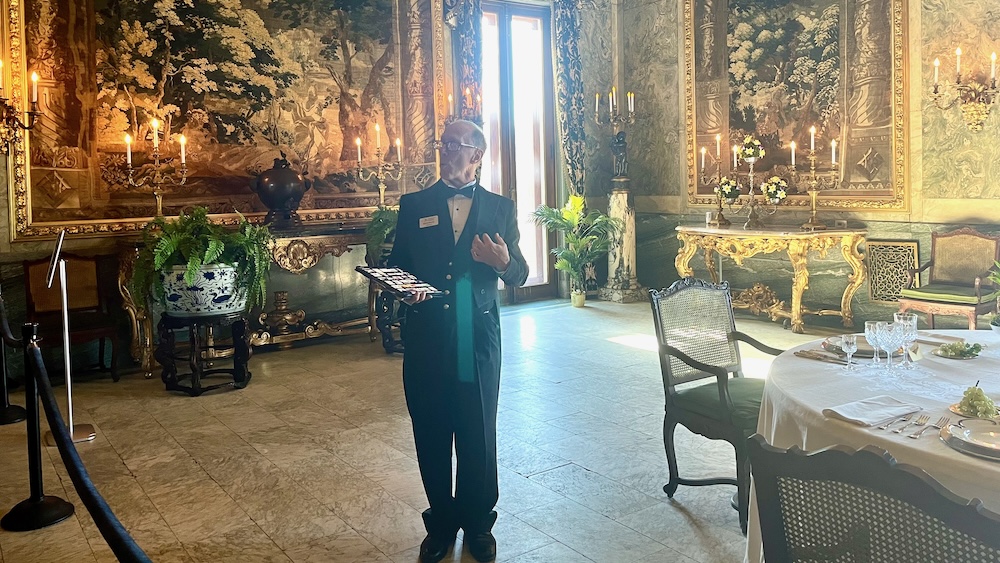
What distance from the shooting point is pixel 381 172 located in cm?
840

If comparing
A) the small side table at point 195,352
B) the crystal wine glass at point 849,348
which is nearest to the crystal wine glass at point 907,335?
the crystal wine glass at point 849,348

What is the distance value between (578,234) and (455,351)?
6.73 m

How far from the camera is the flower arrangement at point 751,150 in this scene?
8.25m

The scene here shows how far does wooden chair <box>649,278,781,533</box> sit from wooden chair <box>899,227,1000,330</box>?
346cm

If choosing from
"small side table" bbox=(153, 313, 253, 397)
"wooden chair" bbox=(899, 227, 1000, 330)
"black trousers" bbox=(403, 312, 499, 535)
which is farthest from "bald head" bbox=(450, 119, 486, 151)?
"wooden chair" bbox=(899, 227, 1000, 330)

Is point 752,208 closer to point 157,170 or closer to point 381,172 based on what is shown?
point 381,172

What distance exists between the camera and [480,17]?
9.19 metres

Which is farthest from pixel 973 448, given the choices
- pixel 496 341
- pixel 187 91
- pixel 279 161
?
pixel 187 91

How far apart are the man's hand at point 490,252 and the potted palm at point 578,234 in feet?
21.8

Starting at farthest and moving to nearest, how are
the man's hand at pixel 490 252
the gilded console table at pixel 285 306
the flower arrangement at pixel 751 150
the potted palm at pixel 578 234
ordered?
1. the potted palm at pixel 578 234
2. the flower arrangement at pixel 751 150
3. the gilded console table at pixel 285 306
4. the man's hand at pixel 490 252

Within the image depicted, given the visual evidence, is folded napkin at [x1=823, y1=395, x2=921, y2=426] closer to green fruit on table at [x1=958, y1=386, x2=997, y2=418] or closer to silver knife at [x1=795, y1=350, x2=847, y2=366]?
green fruit on table at [x1=958, y1=386, x2=997, y2=418]

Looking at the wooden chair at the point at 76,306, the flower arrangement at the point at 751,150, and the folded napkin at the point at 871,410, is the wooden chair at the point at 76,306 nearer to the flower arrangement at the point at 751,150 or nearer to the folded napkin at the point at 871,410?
the folded napkin at the point at 871,410

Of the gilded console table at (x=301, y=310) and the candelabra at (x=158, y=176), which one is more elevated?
the candelabra at (x=158, y=176)

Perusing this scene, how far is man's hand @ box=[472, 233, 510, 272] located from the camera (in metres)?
3.09
